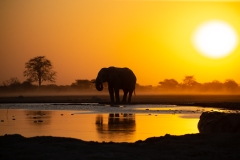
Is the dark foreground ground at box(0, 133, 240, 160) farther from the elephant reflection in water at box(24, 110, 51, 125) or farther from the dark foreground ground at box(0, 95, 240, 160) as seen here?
the elephant reflection in water at box(24, 110, 51, 125)

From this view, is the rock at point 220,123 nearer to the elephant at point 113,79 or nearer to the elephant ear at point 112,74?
the elephant at point 113,79

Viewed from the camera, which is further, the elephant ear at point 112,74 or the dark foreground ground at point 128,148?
the elephant ear at point 112,74

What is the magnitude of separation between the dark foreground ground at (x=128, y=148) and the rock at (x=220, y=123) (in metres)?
2.25

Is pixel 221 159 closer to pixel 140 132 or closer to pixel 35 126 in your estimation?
pixel 140 132

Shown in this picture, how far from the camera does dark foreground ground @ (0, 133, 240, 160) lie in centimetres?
1239

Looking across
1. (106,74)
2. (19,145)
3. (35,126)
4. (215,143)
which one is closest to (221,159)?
(215,143)

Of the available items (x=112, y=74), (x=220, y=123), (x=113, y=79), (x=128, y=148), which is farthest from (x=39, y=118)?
(x=112, y=74)

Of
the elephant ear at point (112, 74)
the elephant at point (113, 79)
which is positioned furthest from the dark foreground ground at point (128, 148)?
the elephant ear at point (112, 74)

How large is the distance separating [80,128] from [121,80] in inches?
1310

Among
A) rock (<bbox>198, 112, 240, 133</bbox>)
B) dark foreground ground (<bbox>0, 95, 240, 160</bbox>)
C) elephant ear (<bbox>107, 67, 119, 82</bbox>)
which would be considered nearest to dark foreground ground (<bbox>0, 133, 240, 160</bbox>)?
dark foreground ground (<bbox>0, 95, 240, 160</bbox>)

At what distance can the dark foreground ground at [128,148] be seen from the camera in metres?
12.4

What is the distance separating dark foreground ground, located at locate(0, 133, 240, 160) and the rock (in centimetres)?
225

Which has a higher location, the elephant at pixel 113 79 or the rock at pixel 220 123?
Answer: the elephant at pixel 113 79

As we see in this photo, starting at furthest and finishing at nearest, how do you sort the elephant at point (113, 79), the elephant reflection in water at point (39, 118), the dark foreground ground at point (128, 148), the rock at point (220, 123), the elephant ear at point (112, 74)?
1. the elephant ear at point (112, 74)
2. the elephant at point (113, 79)
3. the elephant reflection in water at point (39, 118)
4. the rock at point (220, 123)
5. the dark foreground ground at point (128, 148)
